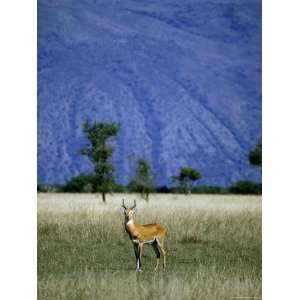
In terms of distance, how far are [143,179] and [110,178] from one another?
90 cm

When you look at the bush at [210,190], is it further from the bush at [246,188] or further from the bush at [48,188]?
the bush at [48,188]

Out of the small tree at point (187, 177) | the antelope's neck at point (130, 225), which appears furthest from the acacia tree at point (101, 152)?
the antelope's neck at point (130, 225)

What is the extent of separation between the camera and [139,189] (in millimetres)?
19953

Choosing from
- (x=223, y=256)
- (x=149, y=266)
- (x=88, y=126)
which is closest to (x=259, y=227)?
(x=223, y=256)

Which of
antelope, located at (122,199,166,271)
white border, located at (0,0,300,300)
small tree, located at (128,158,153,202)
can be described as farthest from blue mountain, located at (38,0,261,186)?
antelope, located at (122,199,166,271)

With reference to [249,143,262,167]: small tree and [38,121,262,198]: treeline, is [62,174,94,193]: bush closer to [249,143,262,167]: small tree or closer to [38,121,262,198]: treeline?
[38,121,262,198]: treeline

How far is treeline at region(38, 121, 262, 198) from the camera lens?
1568 cm

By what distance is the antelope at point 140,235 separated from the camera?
9453 millimetres

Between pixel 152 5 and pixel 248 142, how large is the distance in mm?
3146

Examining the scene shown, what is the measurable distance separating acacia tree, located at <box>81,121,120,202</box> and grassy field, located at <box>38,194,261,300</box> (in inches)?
94.7

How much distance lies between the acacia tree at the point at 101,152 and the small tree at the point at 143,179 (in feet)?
2.44
